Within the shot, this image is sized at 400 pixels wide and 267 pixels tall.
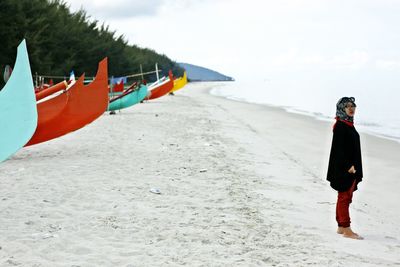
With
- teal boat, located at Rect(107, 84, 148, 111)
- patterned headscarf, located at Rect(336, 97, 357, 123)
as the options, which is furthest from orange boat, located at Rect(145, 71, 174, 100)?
patterned headscarf, located at Rect(336, 97, 357, 123)

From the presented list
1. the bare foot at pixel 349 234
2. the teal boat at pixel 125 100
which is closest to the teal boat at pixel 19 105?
the bare foot at pixel 349 234

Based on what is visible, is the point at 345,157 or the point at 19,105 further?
the point at 19,105

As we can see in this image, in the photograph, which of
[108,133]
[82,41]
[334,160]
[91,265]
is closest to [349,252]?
[334,160]

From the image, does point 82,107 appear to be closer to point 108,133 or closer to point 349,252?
point 108,133

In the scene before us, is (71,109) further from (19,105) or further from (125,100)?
(125,100)

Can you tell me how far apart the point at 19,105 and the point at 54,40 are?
99.2 ft

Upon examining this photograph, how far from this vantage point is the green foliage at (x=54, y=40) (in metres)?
29.0

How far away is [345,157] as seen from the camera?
4.77m

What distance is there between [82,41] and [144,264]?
135 feet

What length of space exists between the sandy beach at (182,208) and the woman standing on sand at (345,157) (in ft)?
1.28

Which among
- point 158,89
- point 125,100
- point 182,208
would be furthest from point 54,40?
point 182,208

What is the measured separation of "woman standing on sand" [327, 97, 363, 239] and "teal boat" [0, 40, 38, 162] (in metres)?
4.63

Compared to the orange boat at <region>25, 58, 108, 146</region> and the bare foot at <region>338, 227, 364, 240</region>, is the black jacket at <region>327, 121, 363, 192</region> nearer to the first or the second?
the bare foot at <region>338, 227, 364, 240</region>

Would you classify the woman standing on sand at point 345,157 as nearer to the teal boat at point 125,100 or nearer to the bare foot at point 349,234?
the bare foot at point 349,234
